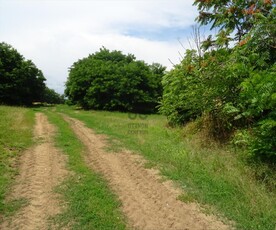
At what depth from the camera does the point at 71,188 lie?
213 inches

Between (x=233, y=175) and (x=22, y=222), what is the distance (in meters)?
4.40

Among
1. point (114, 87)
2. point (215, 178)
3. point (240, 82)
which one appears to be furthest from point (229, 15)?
point (114, 87)

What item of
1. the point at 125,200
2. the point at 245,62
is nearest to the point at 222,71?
the point at 245,62

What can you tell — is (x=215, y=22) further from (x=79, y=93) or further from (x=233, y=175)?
(x=79, y=93)

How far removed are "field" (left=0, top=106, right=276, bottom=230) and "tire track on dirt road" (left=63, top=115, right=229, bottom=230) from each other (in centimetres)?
2

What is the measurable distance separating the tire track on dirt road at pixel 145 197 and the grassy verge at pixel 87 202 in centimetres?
20

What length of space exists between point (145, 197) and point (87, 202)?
1.10 metres

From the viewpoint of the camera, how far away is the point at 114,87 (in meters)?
30.6

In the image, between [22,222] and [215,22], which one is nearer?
[22,222]

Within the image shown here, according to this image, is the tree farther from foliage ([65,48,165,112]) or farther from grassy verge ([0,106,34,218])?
foliage ([65,48,165,112])

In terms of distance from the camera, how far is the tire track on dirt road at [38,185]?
418 cm

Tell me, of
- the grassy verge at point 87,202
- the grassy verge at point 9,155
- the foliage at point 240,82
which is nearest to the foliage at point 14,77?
the grassy verge at point 9,155

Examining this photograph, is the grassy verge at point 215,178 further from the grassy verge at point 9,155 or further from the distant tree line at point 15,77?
the distant tree line at point 15,77

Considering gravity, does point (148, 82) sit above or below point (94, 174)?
above
